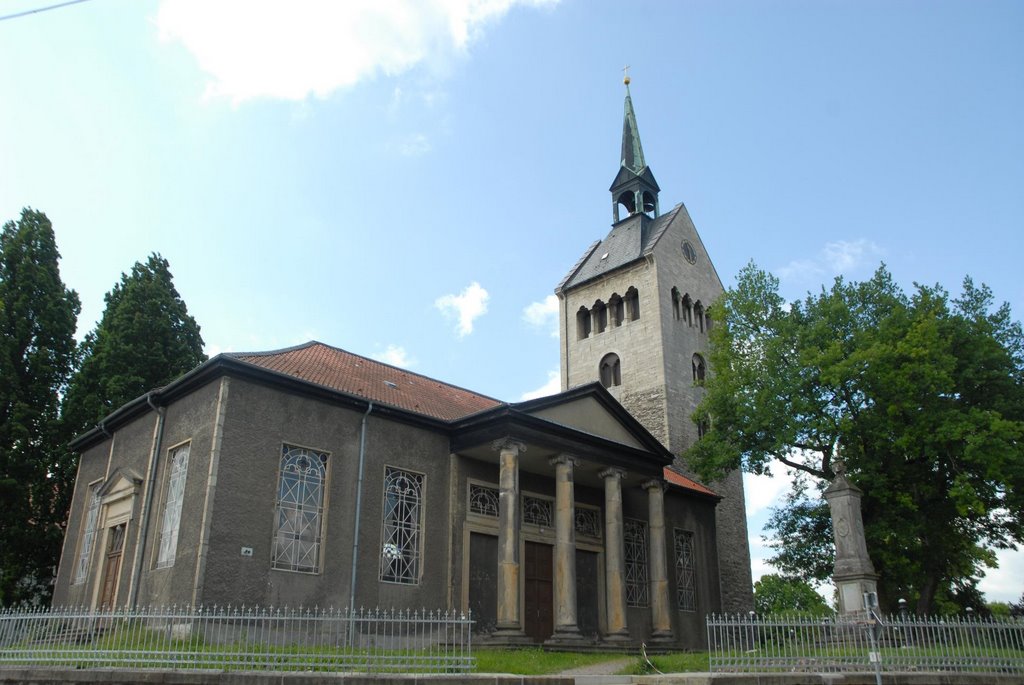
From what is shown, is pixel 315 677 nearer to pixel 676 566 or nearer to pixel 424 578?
pixel 424 578

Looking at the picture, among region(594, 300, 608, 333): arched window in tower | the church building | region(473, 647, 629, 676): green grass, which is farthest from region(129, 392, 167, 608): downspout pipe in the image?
region(594, 300, 608, 333): arched window in tower

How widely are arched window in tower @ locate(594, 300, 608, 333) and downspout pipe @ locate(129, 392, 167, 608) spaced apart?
2080 centimetres

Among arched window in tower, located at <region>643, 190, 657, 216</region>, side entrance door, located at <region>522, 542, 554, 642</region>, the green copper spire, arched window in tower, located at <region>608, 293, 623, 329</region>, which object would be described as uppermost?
the green copper spire

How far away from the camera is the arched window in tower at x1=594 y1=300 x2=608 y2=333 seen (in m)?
34.9

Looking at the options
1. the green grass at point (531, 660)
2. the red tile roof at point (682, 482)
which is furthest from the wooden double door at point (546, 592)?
the red tile roof at point (682, 482)

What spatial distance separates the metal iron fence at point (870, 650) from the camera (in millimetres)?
12555

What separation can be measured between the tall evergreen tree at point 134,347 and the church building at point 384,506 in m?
2.74

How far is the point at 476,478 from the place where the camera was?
20156mm

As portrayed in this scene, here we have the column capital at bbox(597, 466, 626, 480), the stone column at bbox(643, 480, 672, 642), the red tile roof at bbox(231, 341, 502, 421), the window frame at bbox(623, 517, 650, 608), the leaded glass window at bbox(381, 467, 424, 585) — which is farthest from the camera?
the window frame at bbox(623, 517, 650, 608)

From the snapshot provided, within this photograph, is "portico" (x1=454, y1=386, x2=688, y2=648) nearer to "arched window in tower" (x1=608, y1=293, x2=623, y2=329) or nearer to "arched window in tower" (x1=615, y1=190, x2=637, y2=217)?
"arched window in tower" (x1=608, y1=293, x2=623, y2=329)

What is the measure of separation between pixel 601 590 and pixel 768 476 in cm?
623

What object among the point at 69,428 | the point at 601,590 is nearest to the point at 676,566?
the point at 601,590

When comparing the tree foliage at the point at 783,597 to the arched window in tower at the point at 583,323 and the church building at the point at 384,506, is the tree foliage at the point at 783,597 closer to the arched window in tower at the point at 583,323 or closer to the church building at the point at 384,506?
the arched window in tower at the point at 583,323

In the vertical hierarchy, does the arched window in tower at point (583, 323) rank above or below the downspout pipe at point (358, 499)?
above
